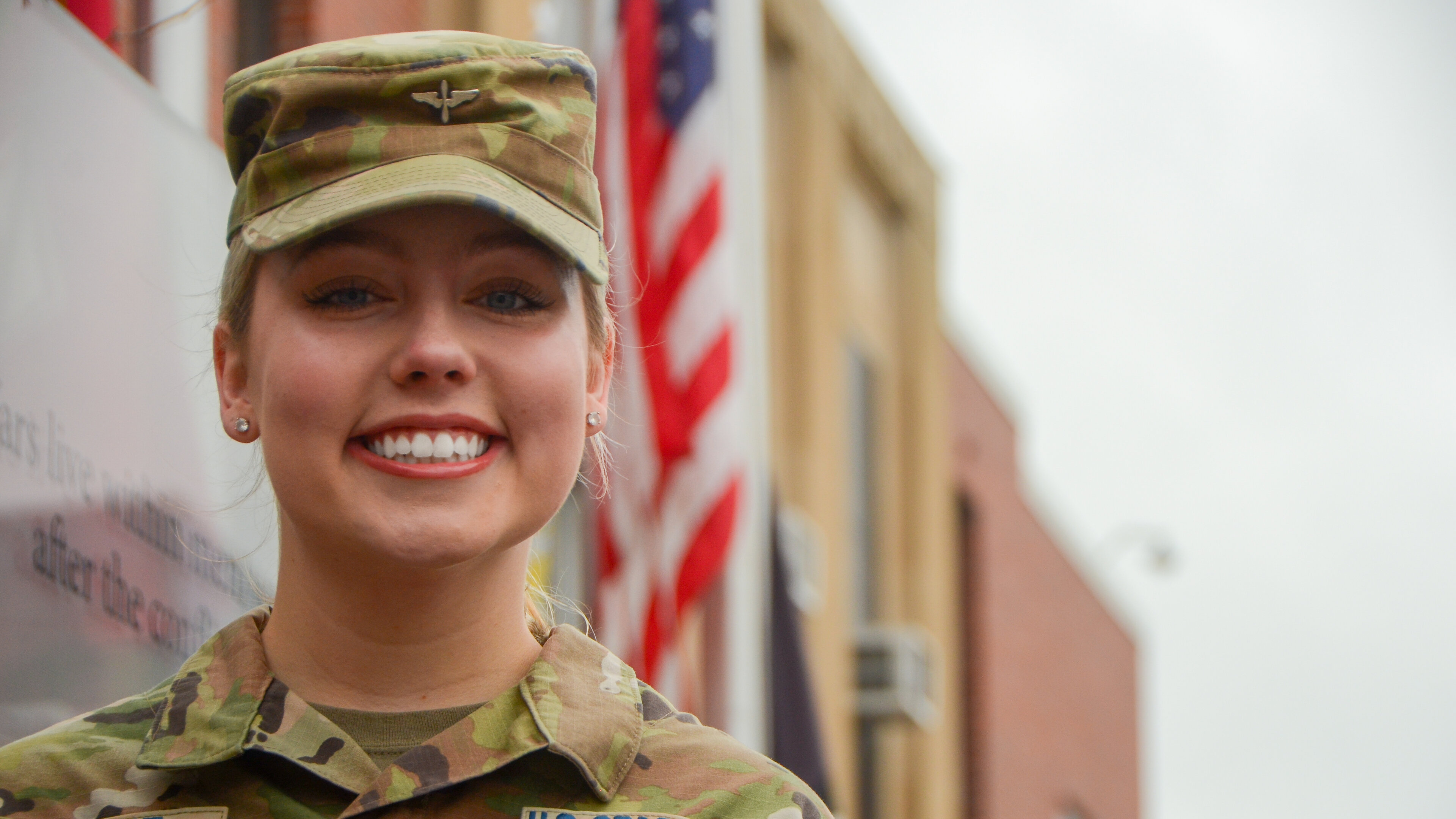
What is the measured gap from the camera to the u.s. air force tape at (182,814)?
194 cm

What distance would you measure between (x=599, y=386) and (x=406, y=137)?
44 cm

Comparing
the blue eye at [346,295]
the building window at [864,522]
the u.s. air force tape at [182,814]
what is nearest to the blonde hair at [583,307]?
the blue eye at [346,295]

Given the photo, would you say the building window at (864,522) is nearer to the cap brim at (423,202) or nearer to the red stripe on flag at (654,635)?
the red stripe on flag at (654,635)

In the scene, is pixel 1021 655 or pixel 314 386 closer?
pixel 314 386

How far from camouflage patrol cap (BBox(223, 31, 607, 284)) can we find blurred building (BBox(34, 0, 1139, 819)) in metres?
4.21

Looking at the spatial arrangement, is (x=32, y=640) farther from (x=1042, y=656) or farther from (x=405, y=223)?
(x=1042, y=656)

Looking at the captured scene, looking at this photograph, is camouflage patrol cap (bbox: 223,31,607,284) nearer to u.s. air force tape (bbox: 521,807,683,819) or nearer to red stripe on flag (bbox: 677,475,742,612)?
u.s. air force tape (bbox: 521,807,683,819)

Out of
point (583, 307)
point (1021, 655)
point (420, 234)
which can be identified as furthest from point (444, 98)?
point (1021, 655)

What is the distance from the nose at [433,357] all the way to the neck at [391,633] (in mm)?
221

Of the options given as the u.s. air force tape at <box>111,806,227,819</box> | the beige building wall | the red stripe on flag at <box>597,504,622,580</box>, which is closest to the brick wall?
the beige building wall

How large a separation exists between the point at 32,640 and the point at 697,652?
6423 mm

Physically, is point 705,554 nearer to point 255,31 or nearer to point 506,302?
point 255,31

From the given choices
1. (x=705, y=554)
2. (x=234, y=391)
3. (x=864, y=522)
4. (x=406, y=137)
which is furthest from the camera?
(x=864, y=522)

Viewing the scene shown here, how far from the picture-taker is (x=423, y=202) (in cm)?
193
